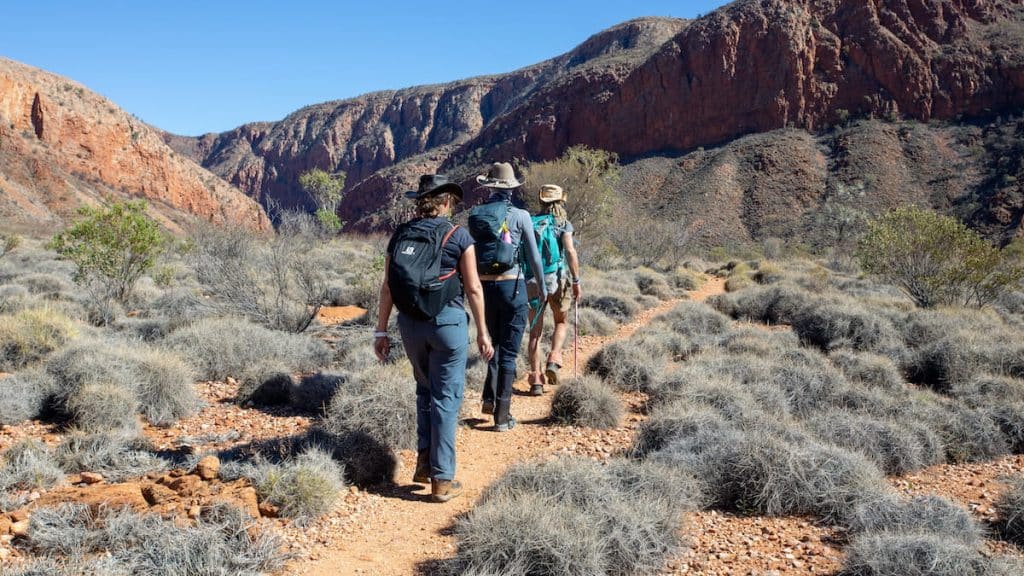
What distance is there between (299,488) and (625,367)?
417 centimetres

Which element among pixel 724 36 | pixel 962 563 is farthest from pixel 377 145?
pixel 962 563

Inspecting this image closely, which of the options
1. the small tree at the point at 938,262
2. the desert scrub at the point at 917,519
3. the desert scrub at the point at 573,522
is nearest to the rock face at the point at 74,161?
the small tree at the point at 938,262

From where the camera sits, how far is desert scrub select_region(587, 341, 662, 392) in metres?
6.74

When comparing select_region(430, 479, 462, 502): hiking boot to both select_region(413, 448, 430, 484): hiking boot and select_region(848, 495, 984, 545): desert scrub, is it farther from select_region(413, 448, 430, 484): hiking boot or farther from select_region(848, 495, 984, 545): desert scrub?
select_region(848, 495, 984, 545): desert scrub

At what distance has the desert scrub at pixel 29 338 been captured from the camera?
21.0ft

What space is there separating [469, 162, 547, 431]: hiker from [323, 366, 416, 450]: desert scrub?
0.77m

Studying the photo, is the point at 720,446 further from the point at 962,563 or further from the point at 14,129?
the point at 14,129

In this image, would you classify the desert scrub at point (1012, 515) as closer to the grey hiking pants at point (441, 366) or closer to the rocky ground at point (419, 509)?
the rocky ground at point (419, 509)

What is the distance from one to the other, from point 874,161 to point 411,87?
3755 inches

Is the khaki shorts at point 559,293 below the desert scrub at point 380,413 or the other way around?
the other way around

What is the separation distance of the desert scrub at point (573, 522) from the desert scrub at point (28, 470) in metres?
2.69

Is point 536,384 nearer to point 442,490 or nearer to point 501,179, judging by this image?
point 501,179

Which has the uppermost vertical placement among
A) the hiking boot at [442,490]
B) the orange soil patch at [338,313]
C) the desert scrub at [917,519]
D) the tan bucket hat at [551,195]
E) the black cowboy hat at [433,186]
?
the tan bucket hat at [551,195]

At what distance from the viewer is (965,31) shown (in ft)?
176
